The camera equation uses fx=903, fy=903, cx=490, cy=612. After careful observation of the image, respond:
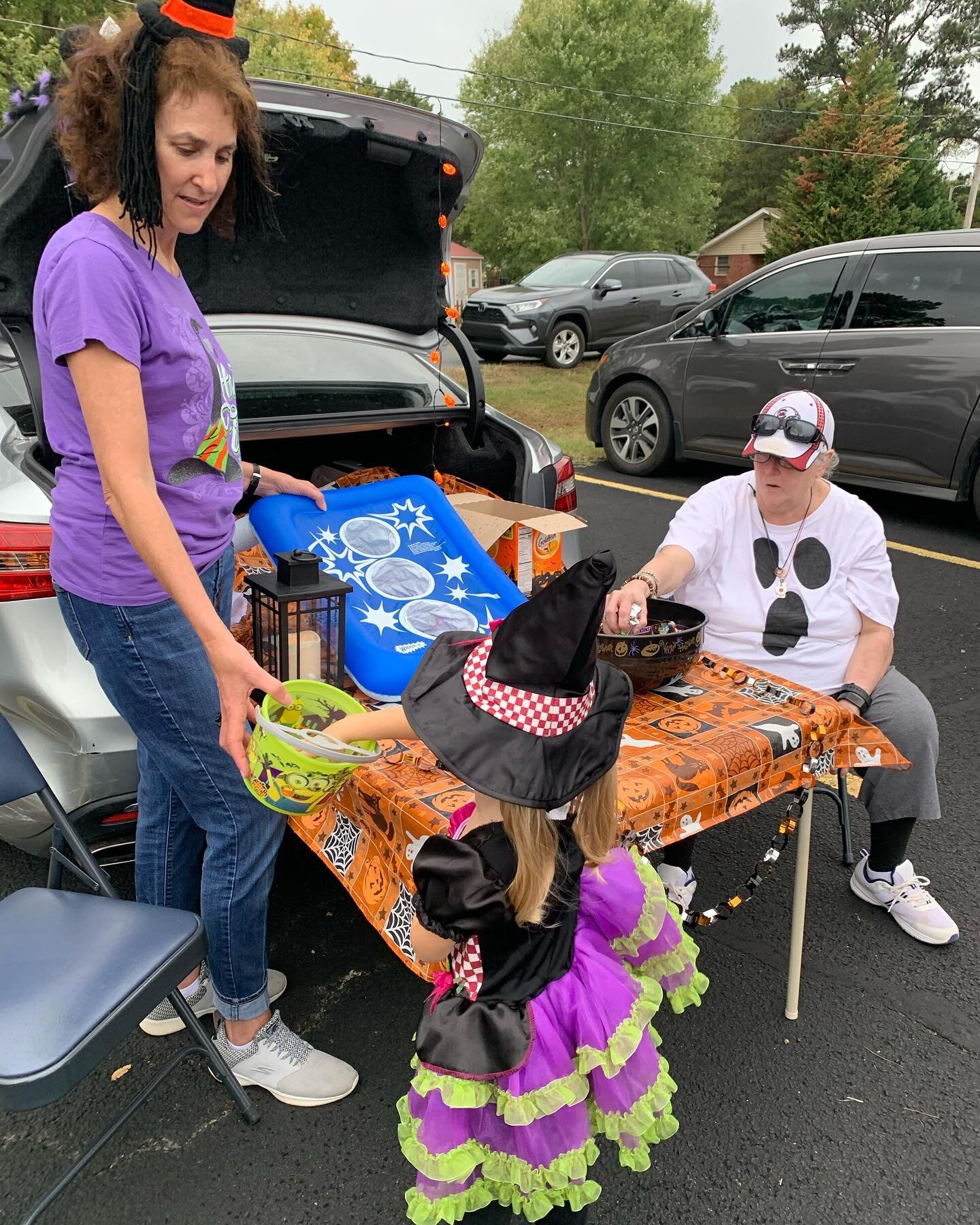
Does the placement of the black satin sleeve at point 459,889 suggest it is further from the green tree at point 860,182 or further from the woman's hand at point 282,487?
the green tree at point 860,182

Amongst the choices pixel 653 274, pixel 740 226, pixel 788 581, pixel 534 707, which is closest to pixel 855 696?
pixel 788 581

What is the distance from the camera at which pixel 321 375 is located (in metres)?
3.28

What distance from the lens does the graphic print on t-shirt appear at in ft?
5.15

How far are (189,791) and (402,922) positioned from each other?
1.60ft

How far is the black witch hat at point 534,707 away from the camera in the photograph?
119 cm

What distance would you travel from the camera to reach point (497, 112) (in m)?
30.9

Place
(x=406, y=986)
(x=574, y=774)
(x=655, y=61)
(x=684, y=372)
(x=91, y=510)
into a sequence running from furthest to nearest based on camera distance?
(x=655, y=61), (x=684, y=372), (x=406, y=986), (x=91, y=510), (x=574, y=774)

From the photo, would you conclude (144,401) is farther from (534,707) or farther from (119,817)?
(119,817)

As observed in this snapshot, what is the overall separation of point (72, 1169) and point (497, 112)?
34.5 metres

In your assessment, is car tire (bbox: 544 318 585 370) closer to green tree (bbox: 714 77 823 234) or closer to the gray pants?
the gray pants

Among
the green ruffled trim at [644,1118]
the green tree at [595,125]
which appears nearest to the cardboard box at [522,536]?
the green ruffled trim at [644,1118]

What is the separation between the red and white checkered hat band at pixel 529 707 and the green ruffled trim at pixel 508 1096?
1.75 ft

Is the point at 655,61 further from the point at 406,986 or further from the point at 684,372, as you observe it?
the point at 406,986

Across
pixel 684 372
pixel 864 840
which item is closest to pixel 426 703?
pixel 864 840
